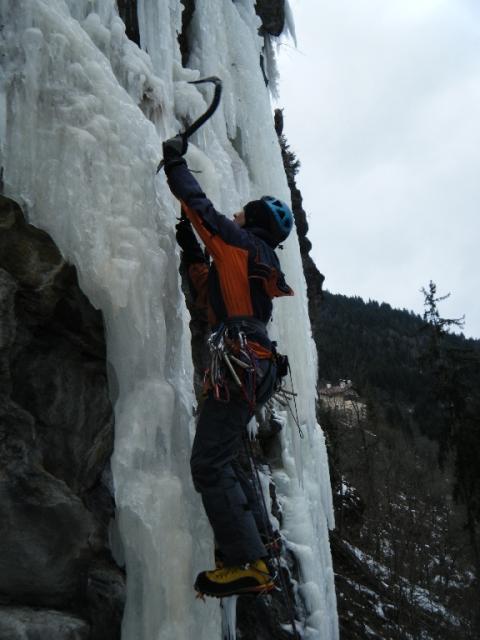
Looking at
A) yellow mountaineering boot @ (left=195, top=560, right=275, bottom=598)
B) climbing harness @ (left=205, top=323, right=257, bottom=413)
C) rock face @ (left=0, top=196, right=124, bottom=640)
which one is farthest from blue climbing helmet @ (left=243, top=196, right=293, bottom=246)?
yellow mountaineering boot @ (left=195, top=560, right=275, bottom=598)

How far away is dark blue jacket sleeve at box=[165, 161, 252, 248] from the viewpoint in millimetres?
3078

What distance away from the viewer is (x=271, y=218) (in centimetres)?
337

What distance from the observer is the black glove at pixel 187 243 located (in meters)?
3.59

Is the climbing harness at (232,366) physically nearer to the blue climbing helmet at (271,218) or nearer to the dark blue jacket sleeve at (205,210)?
the dark blue jacket sleeve at (205,210)

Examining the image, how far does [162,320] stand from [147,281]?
9.1 inches

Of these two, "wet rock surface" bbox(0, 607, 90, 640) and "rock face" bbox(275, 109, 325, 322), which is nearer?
"wet rock surface" bbox(0, 607, 90, 640)

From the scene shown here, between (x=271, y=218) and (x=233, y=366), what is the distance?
937mm

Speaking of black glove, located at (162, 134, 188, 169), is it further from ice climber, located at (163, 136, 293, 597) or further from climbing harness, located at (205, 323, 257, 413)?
climbing harness, located at (205, 323, 257, 413)

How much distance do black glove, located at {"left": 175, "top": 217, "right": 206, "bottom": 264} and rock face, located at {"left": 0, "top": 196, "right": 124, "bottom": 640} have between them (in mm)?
633

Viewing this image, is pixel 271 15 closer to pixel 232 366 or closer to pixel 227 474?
pixel 232 366

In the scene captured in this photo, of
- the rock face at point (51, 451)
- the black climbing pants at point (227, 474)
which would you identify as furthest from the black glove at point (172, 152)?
the black climbing pants at point (227, 474)

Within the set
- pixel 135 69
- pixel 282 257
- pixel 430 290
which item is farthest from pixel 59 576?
pixel 430 290

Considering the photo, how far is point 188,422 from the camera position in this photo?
11.2ft

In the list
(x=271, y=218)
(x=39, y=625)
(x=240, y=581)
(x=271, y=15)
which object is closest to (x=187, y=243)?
(x=271, y=218)
